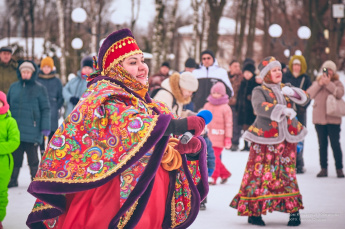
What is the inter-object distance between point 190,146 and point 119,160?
503 mm

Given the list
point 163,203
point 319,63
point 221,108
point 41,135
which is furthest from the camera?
point 319,63

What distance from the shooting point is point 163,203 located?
13.9 feet

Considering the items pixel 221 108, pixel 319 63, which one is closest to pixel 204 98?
pixel 221 108

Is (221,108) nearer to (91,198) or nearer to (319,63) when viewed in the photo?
(91,198)

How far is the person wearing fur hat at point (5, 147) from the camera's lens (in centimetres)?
684

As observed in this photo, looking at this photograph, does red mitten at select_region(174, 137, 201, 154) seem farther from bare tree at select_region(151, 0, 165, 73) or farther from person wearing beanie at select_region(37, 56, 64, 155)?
bare tree at select_region(151, 0, 165, 73)

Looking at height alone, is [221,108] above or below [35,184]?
below

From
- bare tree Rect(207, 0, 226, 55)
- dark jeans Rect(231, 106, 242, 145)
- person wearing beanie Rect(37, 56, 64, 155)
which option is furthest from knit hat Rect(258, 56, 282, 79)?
bare tree Rect(207, 0, 226, 55)

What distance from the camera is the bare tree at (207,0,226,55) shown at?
25.5 m

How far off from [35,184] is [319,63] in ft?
122

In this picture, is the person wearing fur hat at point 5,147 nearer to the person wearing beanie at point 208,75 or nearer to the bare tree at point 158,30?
the person wearing beanie at point 208,75

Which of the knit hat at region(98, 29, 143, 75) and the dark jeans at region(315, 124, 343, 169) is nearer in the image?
the knit hat at region(98, 29, 143, 75)

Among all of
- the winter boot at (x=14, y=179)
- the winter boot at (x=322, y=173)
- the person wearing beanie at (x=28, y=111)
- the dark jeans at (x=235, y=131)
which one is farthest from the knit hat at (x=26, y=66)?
the dark jeans at (x=235, y=131)

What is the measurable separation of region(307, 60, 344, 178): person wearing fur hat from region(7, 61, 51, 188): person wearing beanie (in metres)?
4.56
